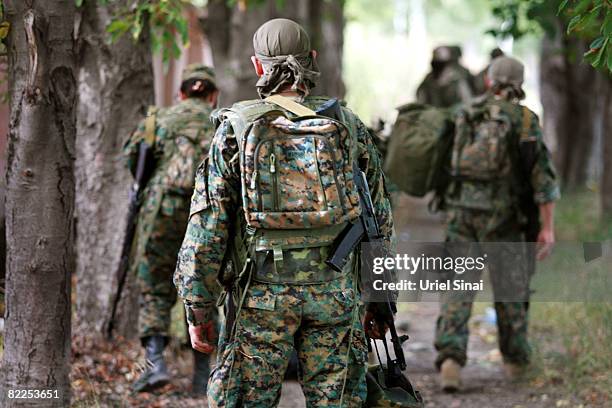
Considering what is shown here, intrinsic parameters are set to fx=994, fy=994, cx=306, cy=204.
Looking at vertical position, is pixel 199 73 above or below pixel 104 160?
above

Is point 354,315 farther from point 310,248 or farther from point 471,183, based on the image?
point 471,183

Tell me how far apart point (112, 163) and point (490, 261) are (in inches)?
107

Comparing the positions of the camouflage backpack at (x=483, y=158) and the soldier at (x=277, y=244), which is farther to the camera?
the camouflage backpack at (x=483, y=158)

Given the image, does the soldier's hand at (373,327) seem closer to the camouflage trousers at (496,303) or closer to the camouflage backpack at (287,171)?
the camouflage backpack at (287,171)

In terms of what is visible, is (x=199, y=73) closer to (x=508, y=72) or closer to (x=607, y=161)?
(x=508, y=72)

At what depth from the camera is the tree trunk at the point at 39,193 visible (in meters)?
4.45

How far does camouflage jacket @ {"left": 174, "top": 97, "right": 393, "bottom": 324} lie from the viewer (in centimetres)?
383

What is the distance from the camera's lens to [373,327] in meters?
4.26

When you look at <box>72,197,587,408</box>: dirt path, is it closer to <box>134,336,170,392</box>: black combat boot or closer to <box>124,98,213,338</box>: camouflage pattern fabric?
<box>134,336,170,392</box>: black combat boot

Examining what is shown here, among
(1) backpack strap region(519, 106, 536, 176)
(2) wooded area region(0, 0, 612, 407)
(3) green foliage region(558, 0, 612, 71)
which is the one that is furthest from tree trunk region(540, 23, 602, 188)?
(3) green foliage region(558, 0, 612, 71)

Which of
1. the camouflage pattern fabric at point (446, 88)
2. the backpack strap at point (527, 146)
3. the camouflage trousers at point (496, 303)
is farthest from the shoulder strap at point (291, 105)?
the camouflage pattern fabric at point (446, 88)

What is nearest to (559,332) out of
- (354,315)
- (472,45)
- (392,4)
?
(354,315)

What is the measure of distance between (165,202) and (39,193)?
1514 millimetres

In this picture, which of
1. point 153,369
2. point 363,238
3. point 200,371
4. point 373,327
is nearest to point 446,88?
point 200,371
